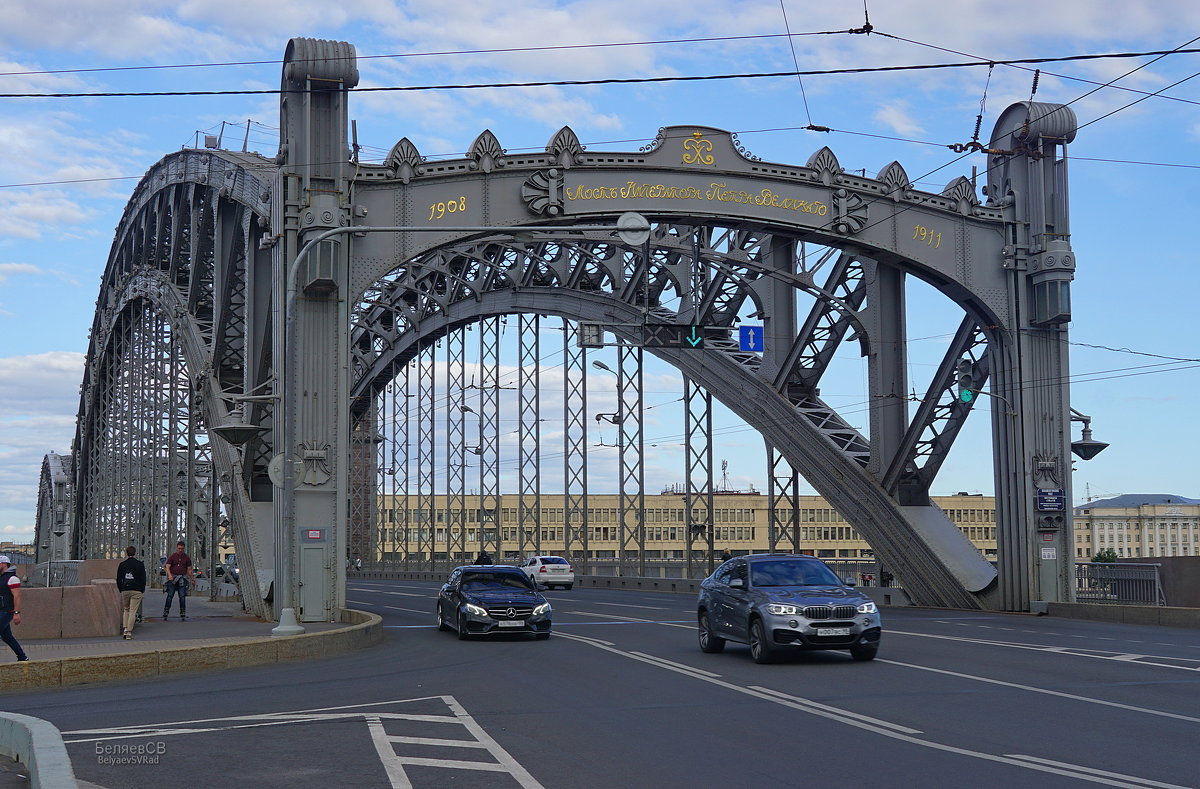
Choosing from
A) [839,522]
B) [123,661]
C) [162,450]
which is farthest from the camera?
[839,522]

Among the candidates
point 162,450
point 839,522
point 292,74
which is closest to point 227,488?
point 292,74

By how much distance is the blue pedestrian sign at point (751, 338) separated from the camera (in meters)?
37.8

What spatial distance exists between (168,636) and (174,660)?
5.84m

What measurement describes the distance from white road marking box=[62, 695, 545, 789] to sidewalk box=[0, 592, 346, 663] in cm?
543

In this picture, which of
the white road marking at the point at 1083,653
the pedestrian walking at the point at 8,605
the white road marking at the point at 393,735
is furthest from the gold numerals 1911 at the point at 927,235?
the pedestrian walking at the point at 8,605

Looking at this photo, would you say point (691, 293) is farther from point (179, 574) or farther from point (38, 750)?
point (38, 750)

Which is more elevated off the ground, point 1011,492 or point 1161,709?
point 1011,492

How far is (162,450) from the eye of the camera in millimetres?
66250

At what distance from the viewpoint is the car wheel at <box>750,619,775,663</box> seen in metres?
17.9

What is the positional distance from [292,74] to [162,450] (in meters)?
44.0

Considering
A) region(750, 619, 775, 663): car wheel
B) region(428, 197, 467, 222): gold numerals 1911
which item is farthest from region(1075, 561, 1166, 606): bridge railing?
region(428, 197, 467, 222): gold numerals 1911

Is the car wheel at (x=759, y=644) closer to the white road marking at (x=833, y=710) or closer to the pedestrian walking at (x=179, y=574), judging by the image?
the white road marking at (x=833, y=710)

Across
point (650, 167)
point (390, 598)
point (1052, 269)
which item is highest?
point (650, 167)

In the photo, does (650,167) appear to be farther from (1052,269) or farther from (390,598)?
(390,598)
